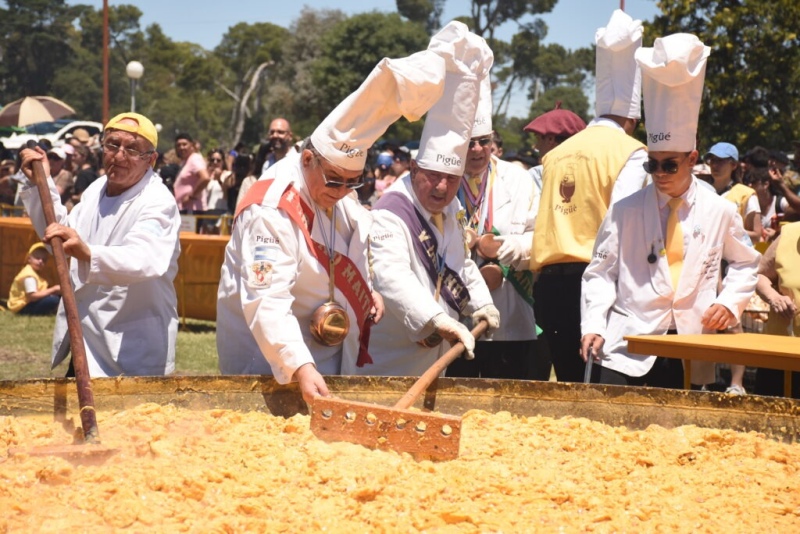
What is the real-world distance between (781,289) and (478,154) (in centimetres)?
227

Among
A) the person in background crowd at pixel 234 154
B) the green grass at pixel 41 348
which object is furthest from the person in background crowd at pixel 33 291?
the person in background crowd at pixel 234 154

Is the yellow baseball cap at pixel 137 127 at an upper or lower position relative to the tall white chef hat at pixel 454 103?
lower

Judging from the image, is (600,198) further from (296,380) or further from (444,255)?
(296,380)

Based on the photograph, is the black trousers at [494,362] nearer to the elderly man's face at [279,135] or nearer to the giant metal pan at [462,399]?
the giant metal pan at [462,399]

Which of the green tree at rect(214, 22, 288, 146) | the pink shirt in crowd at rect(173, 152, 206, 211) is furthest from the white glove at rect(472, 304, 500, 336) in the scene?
the green tree at rect(214, 22, 288, 146)

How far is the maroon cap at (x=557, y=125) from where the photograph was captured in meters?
6.79

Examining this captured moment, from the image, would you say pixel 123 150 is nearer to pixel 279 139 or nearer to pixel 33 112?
pixel 279 139

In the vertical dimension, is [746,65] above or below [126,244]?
above

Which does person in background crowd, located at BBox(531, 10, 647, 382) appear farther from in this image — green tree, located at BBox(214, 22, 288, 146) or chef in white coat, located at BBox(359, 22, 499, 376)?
green tree, located at BBox(214, 22, 288, 146)

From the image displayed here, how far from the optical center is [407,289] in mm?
4250

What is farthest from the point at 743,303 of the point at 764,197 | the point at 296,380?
the point at 764,197

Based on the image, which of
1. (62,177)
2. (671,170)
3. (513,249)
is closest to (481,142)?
(513,249)

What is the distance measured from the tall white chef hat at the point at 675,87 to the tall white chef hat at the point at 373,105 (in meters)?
1.08

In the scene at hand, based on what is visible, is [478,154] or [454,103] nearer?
[454,103]
